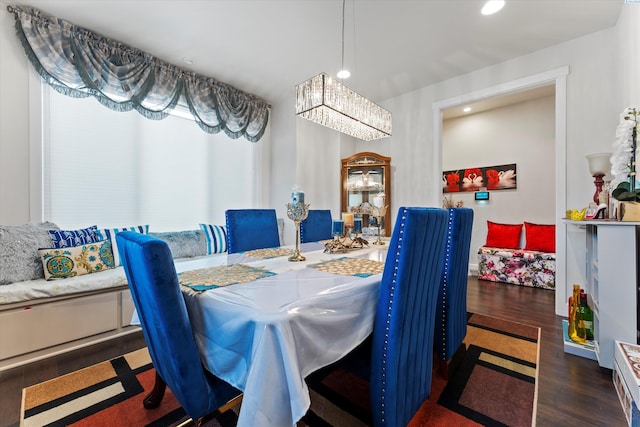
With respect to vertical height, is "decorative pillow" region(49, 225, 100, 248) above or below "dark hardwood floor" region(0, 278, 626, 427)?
above

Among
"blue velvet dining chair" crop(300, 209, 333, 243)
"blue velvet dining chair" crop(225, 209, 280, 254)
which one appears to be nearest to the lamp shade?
"blue velvet dining chair" crop(300, 209, 333, 243)

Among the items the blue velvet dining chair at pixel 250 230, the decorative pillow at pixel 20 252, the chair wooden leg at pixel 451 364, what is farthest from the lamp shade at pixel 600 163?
the decorative pillow at pixel 20 252

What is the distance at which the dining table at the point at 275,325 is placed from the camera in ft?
2.57

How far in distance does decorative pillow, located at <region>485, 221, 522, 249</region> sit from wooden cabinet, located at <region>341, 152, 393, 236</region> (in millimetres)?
1636

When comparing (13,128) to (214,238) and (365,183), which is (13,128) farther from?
(365,183)

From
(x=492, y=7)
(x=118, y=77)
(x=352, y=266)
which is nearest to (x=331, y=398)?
(x=352, y=266)

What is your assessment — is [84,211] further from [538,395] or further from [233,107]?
[538,395]

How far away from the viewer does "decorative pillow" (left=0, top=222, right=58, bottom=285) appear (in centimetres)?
197

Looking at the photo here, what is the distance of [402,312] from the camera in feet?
3.33

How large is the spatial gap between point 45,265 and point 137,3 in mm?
2185

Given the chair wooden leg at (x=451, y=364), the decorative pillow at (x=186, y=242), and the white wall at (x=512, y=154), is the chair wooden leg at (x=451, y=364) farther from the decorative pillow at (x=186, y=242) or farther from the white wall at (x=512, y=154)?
the white wall at (x=512, y=154)

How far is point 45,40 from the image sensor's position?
7.54 ft

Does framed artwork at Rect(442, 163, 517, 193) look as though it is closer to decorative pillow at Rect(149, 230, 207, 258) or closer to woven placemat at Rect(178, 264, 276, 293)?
decorative pillow at Rect(149, 230, 207, 258)

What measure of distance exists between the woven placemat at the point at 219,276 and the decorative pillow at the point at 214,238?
2.03 meters
